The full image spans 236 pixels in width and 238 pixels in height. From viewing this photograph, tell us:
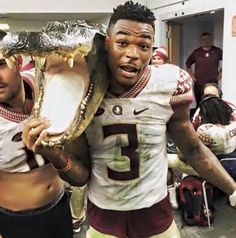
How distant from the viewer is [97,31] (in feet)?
3.31

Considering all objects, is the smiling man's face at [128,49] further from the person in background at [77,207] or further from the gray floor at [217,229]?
the gray floor at [217,229]

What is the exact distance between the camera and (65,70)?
103 cm

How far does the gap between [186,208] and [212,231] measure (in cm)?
27

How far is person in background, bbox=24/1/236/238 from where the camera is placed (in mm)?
1027

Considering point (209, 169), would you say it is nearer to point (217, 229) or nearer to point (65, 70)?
point (65, 70)

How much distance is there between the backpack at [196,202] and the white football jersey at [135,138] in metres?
1.91

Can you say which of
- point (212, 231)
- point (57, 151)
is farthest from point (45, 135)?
point (212, 231)

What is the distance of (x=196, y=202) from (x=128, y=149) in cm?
203

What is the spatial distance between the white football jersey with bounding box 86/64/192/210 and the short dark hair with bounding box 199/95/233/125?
1791 mm

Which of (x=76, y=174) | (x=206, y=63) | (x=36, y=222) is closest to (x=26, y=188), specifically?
(x=36, y=222)

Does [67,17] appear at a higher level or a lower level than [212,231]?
higher

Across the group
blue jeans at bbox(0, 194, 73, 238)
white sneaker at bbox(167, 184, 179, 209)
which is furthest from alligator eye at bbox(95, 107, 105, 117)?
white sneaker at bbox(167, 184, 179, 209)

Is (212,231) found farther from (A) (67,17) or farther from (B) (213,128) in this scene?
(A) (67,17)

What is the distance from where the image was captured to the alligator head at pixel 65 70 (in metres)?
0.92
